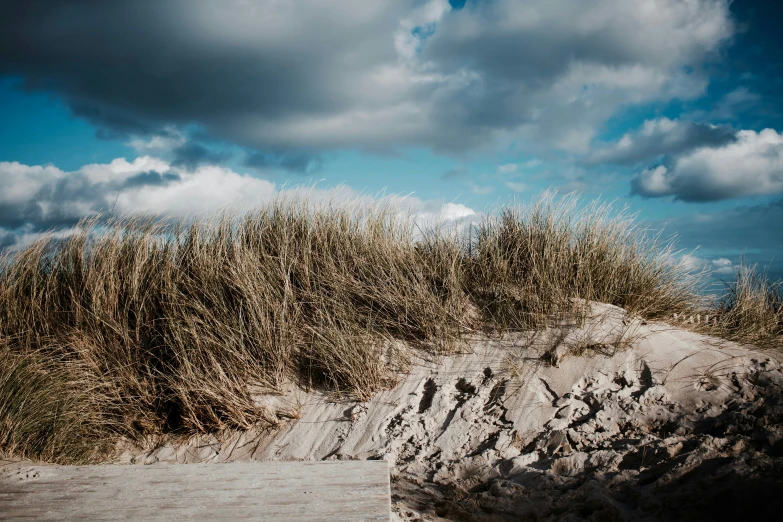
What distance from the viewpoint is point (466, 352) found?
16.6 ft

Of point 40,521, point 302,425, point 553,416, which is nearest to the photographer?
point 40,521

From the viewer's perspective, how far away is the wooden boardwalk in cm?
257

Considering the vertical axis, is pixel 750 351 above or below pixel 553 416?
above

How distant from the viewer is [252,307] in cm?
523

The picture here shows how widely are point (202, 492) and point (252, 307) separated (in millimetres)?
2630

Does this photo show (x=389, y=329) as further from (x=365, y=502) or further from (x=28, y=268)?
(x=28, y=268)

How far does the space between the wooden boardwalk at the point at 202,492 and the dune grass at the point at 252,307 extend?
1706mm

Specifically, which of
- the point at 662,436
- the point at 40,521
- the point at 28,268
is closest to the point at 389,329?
the point at 662,436

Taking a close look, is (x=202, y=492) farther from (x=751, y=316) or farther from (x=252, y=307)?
(x=751, y=316)

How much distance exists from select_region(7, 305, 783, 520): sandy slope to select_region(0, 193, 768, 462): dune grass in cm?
33

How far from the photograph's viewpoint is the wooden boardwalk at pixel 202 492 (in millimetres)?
2566

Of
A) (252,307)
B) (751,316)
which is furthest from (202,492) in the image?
(751,316)

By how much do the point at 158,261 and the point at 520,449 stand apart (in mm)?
4422

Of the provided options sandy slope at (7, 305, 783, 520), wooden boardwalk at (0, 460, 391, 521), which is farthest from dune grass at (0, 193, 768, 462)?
wooden boardwalk at (0, 460, 391, 521)
